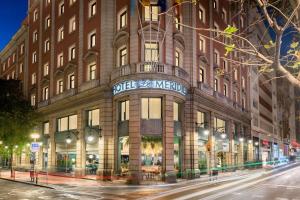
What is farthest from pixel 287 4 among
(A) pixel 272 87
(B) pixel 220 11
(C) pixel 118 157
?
(A) pixel 272 87

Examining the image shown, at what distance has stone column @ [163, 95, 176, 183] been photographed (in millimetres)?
33938

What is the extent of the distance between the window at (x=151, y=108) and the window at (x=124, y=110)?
71.6 inches

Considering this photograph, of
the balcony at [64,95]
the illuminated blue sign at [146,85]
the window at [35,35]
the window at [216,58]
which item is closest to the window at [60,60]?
the balcony at [64,95]

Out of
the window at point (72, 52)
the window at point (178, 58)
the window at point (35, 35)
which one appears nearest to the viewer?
the window at point (178, 58)

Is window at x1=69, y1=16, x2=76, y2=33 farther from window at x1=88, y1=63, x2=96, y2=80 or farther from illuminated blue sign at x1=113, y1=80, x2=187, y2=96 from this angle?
illuminated blue sign at x1=113, y1=80, x2=187, y2=96

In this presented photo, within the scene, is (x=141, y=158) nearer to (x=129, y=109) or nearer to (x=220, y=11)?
(x=129, y=109)

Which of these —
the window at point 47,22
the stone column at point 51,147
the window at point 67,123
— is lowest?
the stone column at point 51,147

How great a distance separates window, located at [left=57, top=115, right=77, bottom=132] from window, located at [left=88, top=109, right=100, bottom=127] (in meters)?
3.51

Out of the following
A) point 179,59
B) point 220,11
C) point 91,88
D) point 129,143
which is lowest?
point 129,143

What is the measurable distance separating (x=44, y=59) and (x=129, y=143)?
24292 mm

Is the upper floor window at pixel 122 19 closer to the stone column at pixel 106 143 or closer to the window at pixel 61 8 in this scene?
the stone column at pixel 106 143

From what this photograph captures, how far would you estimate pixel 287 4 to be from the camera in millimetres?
8852

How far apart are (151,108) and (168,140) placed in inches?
129

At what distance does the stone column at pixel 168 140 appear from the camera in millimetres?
33938
